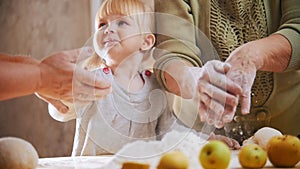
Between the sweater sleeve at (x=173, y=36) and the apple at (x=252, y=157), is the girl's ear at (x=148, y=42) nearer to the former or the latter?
the sweater sleeve at (x=173, y=36)

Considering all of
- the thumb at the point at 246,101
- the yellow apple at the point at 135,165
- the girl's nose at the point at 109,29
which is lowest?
the yellow apple at the point at 135,165

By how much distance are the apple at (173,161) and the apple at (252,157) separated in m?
0.09

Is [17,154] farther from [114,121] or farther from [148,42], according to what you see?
[148,42]

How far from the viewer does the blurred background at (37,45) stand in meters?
0.74

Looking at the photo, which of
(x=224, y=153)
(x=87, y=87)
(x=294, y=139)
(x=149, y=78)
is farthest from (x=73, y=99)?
(x=294, y=139)

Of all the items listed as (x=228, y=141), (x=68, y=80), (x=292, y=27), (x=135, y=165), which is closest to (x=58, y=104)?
(x=68, y=80)

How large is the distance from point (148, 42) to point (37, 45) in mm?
175

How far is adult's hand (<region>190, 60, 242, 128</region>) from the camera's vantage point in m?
0.80

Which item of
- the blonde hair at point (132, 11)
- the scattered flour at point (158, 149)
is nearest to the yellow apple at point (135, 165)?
the scattered flour at point (158, 149)

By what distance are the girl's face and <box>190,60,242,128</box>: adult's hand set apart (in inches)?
4.4

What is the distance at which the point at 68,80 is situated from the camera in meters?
0.74

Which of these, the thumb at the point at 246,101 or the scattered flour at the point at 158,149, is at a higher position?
the thumb at the point at 246,101

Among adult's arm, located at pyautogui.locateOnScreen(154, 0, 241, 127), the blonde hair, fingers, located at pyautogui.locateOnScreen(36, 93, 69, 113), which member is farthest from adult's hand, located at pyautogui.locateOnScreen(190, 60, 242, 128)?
fingers, located at pyautogui.locateOnScreen(36, 93, 69, 113)

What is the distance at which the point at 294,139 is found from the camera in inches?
30.4
